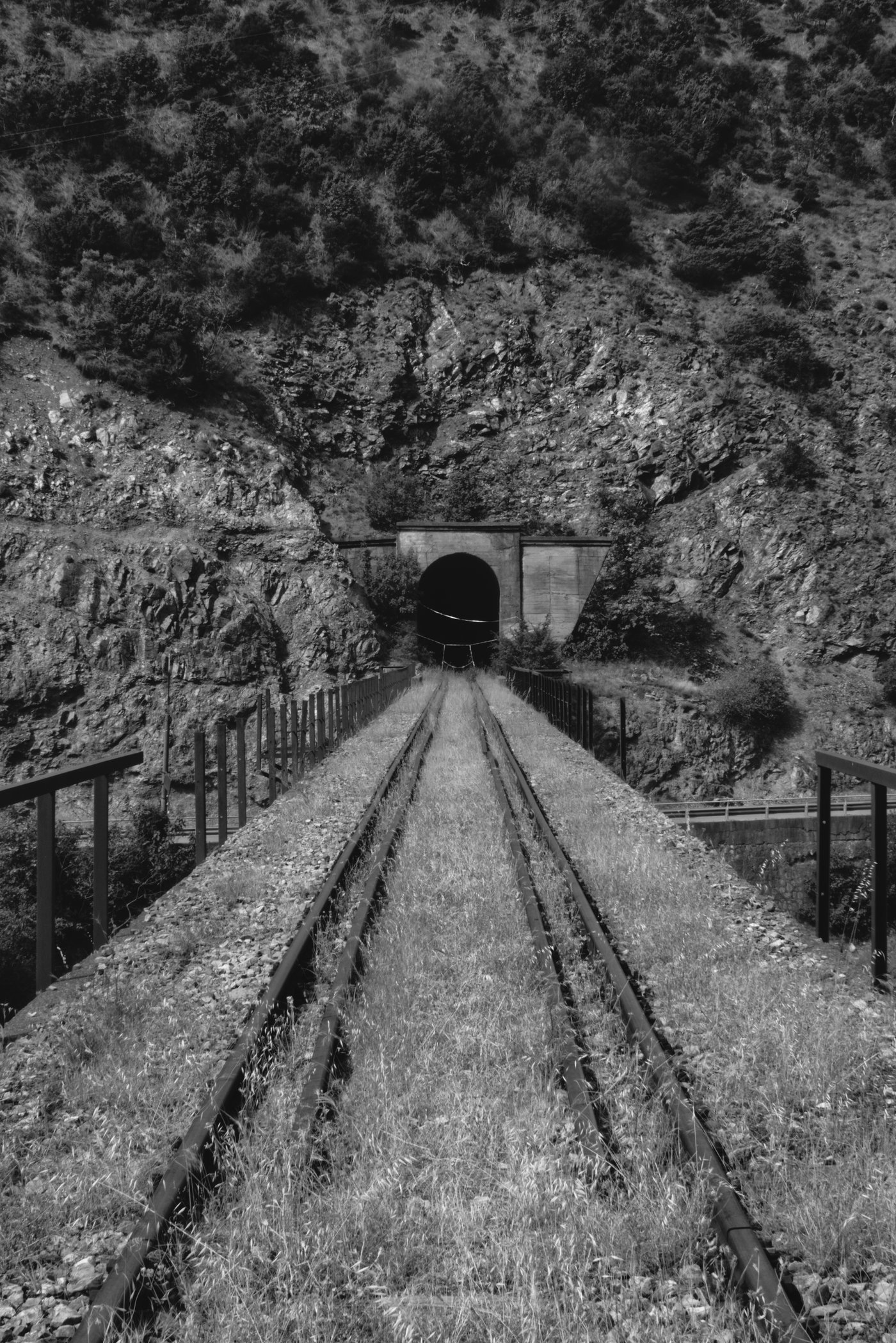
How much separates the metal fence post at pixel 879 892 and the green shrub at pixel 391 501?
114ft

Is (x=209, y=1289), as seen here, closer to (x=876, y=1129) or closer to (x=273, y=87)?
(x=876, y=1129)

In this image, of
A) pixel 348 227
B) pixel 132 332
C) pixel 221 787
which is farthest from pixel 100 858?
pixel 348 227

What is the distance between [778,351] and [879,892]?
152 feet

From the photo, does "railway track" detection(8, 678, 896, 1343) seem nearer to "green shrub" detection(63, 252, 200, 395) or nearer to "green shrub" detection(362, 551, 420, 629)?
"green shrub" detection(362, 551, 420, 629)

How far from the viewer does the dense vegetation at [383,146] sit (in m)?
42.3

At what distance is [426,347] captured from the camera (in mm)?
44406

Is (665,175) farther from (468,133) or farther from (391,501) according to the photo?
(391,501)

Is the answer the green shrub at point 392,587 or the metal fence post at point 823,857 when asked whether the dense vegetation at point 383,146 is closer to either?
the green shrub at point 392,587

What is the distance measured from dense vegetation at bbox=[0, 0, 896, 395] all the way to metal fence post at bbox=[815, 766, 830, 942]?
1358 inches

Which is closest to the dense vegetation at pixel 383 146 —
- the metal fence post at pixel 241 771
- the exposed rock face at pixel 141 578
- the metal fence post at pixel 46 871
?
the exposed rock face at pixel 141 578

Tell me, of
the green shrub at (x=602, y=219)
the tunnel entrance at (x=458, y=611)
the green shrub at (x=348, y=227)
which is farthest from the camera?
the green shrub at (x=602, y=219)

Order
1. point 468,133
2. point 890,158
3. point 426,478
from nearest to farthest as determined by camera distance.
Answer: point 426,478
point 468,133
point 890,158

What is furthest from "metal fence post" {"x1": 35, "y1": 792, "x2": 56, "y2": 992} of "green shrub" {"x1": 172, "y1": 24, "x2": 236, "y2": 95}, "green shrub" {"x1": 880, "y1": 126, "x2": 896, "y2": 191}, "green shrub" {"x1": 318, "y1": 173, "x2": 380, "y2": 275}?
"green shrub" {"x1": 880, "y1": 126, "x2": 896, "y2": 191}

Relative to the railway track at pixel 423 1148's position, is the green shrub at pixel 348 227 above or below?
above
